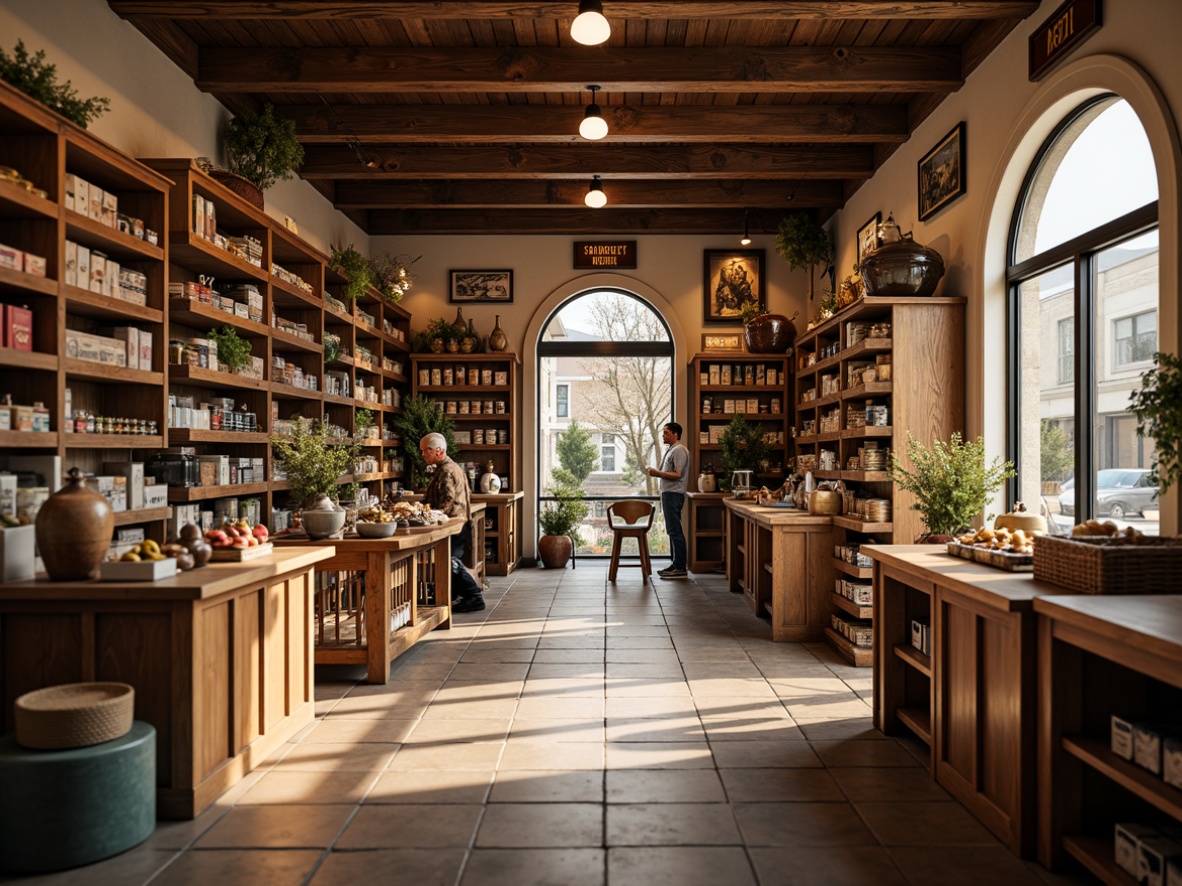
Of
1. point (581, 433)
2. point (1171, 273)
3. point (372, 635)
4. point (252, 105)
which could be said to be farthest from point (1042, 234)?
point (581, 433)

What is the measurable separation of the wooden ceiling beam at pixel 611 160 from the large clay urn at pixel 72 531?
5.55 m

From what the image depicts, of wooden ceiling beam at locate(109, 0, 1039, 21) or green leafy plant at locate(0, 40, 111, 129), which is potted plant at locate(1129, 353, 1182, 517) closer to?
wooden ceiling beam at locate(109, 0, 1039, 21)

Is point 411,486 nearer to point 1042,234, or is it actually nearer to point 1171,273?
point 1042,234

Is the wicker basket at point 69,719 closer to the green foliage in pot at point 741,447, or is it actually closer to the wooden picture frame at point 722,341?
the green foliage in pot at point 741,447

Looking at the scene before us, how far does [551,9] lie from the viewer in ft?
16.6

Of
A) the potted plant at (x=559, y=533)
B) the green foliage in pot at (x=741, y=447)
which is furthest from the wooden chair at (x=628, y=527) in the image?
the green foliage in pot at (x=741, y=447)

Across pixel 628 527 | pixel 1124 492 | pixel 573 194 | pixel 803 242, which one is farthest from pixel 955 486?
pixel 573 194

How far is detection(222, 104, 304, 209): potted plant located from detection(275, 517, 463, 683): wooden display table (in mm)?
2915

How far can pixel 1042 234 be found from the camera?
5.22m

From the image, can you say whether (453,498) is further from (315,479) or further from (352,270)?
(352,270)

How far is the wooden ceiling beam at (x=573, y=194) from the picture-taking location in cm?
910

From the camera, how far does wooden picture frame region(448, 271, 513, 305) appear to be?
416 inches

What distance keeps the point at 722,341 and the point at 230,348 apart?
6.27 meters

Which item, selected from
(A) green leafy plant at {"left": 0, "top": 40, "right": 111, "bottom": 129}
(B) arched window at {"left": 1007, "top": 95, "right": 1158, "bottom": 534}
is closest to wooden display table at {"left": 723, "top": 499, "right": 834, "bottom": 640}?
(B) arched window at {"left": 1007, "top": 95, "right": 1158, "bottom": 534}
